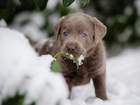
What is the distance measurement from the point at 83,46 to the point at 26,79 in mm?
864

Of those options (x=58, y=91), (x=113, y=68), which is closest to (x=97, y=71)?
(x=58, y=91)

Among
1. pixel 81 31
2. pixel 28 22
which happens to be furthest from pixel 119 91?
pixel 28 22

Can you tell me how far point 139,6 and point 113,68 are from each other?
2822 millimetres

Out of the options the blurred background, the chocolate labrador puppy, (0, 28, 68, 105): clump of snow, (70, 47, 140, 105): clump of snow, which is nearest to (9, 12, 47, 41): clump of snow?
the blurred background

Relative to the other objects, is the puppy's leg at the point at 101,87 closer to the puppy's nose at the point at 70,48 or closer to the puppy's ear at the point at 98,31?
the puppy's ear at the point at 98,31

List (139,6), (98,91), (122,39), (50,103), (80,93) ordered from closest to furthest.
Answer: (50,103) < (98,91) < (80,93) < (139,6) < (122,39)

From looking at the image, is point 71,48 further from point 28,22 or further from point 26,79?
point 28,22

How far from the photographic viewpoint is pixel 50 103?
102 centimetres

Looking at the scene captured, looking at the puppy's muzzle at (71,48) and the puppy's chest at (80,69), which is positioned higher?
the puppy's muzzle at (71,48)

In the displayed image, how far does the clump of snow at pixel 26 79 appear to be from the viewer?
0.98m

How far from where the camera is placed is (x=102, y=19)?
225 inches

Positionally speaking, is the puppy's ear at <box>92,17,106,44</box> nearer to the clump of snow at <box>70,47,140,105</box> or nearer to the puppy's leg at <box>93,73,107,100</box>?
the puppy's leg at <box>93,73,107,100</box>

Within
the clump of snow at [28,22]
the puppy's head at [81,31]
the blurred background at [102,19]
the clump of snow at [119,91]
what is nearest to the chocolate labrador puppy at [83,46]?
the puppy's head at [81,31]

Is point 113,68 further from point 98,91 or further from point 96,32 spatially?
point 96,32
